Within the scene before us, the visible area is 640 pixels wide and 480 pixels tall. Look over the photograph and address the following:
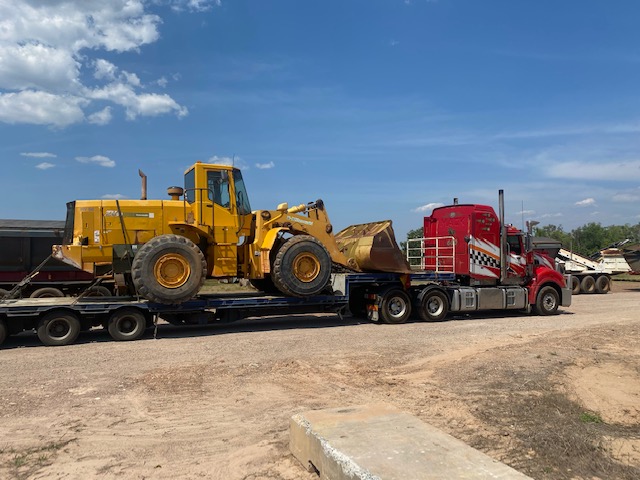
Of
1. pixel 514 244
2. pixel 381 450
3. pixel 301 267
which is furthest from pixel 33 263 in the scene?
pixel 381 450

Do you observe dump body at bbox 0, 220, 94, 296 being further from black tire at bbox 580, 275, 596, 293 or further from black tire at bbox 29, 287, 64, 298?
black tire at bbox 580, 275, 596, 293

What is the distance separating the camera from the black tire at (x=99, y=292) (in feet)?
42.0

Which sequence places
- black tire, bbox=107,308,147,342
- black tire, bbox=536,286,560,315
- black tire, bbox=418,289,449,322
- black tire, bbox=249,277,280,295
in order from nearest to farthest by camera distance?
black tire, bbox=107,308,147,342, black tire, bbox=249,277,280,295, black tire, bbox=418,289,449,322, black tire, bbox=536,286,560,315

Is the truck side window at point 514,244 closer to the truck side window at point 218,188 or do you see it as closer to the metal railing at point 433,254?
the metal railing at point 433,254

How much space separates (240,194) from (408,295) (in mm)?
5582

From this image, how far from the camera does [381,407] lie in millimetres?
5695

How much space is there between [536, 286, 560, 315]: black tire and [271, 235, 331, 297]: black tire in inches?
303

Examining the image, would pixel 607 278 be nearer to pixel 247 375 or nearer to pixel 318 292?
pixel 318 292

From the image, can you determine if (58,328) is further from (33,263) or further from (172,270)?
(33,263)

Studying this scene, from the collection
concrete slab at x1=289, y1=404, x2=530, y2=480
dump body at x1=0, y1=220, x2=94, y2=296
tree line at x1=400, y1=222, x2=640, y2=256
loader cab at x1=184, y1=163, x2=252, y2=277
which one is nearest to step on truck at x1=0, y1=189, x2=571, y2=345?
loader cab at x1=184, y1=163, x2=252, y2=277

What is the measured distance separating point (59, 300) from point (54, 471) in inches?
314

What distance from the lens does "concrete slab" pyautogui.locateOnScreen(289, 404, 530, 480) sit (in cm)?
397

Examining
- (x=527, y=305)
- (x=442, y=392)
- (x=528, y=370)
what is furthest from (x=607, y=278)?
(x=442, y=392)

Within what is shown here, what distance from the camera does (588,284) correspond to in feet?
91.7
